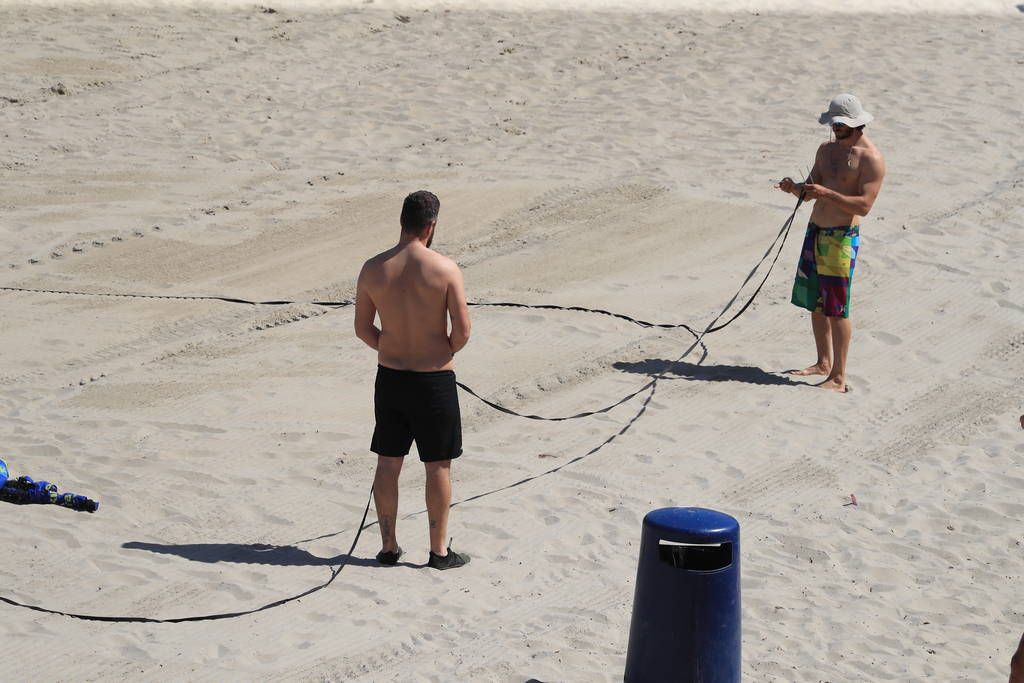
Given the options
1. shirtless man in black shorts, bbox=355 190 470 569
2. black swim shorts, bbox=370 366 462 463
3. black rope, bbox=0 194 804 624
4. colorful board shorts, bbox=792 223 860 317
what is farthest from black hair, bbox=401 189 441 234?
colorful board shorts, bbox=792 223 860 317

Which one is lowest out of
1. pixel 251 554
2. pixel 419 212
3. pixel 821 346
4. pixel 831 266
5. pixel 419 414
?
pixel 251 554

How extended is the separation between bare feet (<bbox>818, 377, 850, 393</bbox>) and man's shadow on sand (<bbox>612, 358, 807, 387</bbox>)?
15 centimetres

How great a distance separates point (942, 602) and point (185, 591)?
10.8 feet

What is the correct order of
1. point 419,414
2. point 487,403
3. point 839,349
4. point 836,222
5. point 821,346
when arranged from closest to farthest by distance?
point 419,414
point 487,403
point 836,222
point 839,349
point 821,346

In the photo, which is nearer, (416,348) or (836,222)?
(416,348)

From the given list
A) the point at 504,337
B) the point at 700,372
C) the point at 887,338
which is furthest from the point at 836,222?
the point at 504,337

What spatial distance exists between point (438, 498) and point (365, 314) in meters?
0.88

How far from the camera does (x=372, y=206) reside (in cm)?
1245

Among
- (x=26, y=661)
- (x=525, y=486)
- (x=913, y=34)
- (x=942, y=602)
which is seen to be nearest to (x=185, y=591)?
(x=26, y=661)

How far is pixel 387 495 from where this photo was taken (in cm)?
623

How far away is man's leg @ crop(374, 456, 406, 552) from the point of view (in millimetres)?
6207

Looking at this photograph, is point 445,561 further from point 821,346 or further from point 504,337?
point 821,346

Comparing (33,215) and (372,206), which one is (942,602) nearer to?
(372,206)

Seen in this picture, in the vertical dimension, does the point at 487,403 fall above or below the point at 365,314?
below
